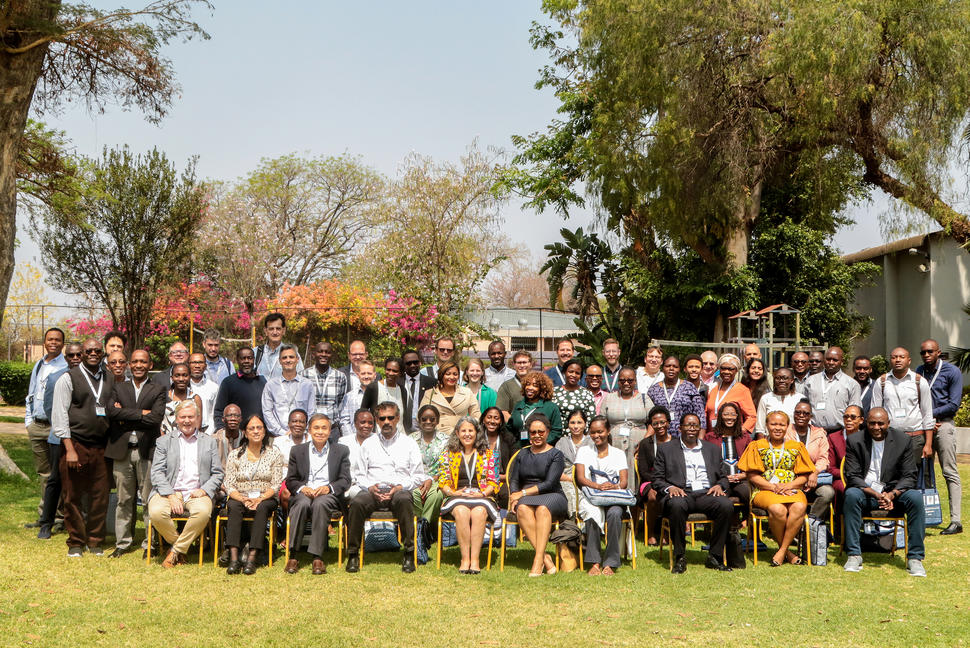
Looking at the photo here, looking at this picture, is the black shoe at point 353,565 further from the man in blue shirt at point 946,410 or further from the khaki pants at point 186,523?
the man in blue shirt at point 946,410

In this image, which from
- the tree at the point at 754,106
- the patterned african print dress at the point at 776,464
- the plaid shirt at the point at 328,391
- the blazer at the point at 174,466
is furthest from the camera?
the tree at the point at 754,106

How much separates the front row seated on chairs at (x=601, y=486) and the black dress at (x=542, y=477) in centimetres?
19

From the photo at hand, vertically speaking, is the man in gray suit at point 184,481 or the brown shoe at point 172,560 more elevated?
the man in gray suit at point 184,481

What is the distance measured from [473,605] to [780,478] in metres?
2.98

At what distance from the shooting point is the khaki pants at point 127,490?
7.32m

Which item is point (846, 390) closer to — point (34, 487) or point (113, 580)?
point (113, 580)

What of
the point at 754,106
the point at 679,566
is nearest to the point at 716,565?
the point at 679,566

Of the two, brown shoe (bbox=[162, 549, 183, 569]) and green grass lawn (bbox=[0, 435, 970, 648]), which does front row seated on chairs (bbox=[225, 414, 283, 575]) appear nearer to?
green grass lawn (bbox=[0, 435, 970, 648])

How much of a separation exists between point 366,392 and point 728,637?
3997 mm

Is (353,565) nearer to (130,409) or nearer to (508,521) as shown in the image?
(508,521)

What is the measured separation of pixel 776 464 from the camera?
7402 millimetres

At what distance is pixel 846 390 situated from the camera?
8188 millimetres

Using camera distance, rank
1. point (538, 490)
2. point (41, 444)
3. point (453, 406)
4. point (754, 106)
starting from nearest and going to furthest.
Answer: point (538, 490) → point (453, 406) → point (41, 444) → point (754, 106)

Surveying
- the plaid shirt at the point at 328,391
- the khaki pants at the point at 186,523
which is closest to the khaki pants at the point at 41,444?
the khaki pants at the point at 186,523
